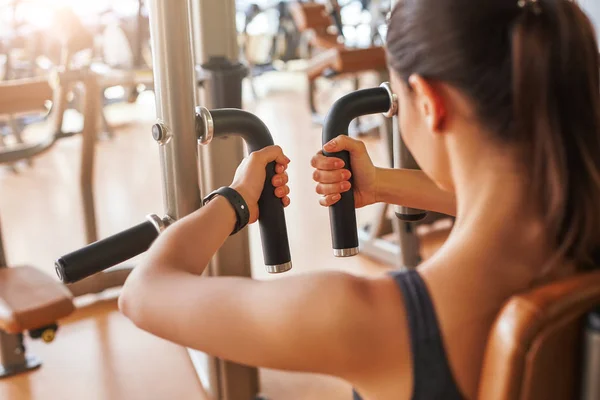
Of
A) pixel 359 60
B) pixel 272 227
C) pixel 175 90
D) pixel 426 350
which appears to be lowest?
pixel 426 350

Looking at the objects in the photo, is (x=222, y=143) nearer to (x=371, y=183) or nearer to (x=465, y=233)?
(x=371, y=183)

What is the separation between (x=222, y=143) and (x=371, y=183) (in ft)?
2.23

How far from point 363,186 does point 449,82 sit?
0.40 metres

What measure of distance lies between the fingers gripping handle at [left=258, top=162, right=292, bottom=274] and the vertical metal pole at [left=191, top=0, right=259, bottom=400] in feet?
1.96

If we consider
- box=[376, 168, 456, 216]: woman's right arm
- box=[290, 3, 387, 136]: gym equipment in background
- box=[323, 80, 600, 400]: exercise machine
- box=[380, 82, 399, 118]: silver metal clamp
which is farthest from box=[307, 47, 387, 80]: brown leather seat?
box=[323, 80, 600, 400]: exercise machine

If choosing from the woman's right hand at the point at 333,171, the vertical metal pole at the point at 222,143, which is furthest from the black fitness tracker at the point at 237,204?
the vertical metal pole at the point at 222,143

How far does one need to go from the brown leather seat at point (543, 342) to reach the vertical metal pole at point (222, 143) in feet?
3.36

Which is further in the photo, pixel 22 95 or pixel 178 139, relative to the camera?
pixel 22 95

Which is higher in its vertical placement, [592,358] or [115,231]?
[592,358]

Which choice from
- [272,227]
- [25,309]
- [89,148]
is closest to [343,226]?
[272,227]

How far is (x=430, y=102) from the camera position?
764mm

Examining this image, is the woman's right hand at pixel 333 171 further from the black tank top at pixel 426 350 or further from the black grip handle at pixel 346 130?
the black tank top at pixel 426 350

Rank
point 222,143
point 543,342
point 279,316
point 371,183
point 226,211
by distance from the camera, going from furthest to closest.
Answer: point 222,143 → point 371,183 → point 226,211 → point 279,316 → point 543,342

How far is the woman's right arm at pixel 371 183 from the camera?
1.02 m
